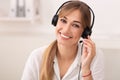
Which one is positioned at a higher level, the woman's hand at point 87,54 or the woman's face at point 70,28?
the woman's face at point 70,28

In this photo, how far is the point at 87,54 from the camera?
4.65 feet

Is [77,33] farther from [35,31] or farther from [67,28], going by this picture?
[35,31]

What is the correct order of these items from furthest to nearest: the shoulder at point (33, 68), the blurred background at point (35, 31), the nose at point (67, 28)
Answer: the blurred background at point (35, 31), the shoulder at point (33, 68), the nose at point (67, 28)

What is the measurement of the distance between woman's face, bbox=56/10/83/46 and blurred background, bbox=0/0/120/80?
1.29 feet

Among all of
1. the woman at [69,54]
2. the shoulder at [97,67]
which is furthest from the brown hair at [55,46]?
the shoulder at [97,67]

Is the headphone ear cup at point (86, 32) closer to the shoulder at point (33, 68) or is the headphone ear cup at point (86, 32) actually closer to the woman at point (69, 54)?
the woman at point (69, 54)

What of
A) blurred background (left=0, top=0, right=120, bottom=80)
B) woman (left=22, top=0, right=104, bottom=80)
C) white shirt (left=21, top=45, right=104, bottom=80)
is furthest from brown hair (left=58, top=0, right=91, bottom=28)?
blurred background (left=0, top=0, right=120, bottom=80)

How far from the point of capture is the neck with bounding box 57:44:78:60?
148 cm

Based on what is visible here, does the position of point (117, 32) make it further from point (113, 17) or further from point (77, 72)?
point (77, 72)

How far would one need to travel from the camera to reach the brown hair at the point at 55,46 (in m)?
1.36

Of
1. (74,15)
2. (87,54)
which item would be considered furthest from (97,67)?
(74,15)

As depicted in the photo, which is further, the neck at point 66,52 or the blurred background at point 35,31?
the blurred background at point 35,31

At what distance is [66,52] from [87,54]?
148 millimetres

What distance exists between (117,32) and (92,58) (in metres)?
0.39
